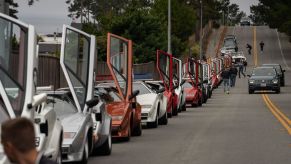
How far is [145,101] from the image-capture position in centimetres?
2298

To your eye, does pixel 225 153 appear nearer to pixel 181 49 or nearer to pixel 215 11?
pixel 181 49

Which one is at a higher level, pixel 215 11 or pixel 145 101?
pixel 215 11

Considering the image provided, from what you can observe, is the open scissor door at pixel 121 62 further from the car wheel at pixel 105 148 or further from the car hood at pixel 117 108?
the car wheel at pixel 105 148

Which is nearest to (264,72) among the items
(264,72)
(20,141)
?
(264,72)

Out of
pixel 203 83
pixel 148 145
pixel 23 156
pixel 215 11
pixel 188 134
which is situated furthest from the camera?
pixel 215 11

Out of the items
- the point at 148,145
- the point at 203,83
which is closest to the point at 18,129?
the point at 148,145

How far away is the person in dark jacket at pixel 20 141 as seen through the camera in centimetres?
497

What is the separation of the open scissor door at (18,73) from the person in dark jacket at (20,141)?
4583mm

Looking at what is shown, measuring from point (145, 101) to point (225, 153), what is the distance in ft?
24.7

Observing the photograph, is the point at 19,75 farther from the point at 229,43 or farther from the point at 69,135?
the point at 229,43

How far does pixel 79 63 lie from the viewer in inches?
573

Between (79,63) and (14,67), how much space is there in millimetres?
4512

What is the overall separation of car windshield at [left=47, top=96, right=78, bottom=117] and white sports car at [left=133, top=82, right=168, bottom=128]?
8205 mm

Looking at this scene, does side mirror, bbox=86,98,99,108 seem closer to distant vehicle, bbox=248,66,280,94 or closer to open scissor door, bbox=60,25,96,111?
open scissor door, bbox=60,25,96,111
